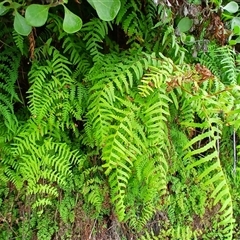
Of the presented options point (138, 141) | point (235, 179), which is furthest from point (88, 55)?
point (235, 179)

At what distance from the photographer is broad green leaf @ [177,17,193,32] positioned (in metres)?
1.31

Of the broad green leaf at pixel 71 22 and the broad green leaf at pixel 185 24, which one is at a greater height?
the broad green leaf at pixel 71 22

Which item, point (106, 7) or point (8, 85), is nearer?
point (106, 7)

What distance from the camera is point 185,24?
4.31 feet

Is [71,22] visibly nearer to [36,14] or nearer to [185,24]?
[36,14]

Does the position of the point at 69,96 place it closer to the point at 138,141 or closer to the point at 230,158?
the point at 138,141

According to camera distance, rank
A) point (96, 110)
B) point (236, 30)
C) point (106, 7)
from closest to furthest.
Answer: point (106, 7), point (96, 110), point (236, 30)

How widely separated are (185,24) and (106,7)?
440 millimetres

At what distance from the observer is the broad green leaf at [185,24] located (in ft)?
4.30

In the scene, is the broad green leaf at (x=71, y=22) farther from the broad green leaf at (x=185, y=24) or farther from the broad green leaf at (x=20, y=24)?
the broad green leaf at (x=185, y=24)

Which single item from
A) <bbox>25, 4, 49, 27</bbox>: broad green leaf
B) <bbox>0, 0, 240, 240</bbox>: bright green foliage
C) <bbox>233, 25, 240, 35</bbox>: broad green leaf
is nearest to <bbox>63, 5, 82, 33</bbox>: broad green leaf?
<bbox>25, 4, 49, 27</bbox>: broad green leaf

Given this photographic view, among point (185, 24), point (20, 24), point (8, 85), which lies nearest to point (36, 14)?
point (20, 24)

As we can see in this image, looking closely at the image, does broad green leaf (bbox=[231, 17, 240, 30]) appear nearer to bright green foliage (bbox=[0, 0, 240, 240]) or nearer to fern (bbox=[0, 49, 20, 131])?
bright green foliage (bbox=[0, 0, 240, 240])

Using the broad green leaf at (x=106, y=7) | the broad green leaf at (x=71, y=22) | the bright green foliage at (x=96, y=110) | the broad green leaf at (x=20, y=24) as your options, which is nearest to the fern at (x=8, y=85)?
the bright green foliage at (x=96, y=110)
